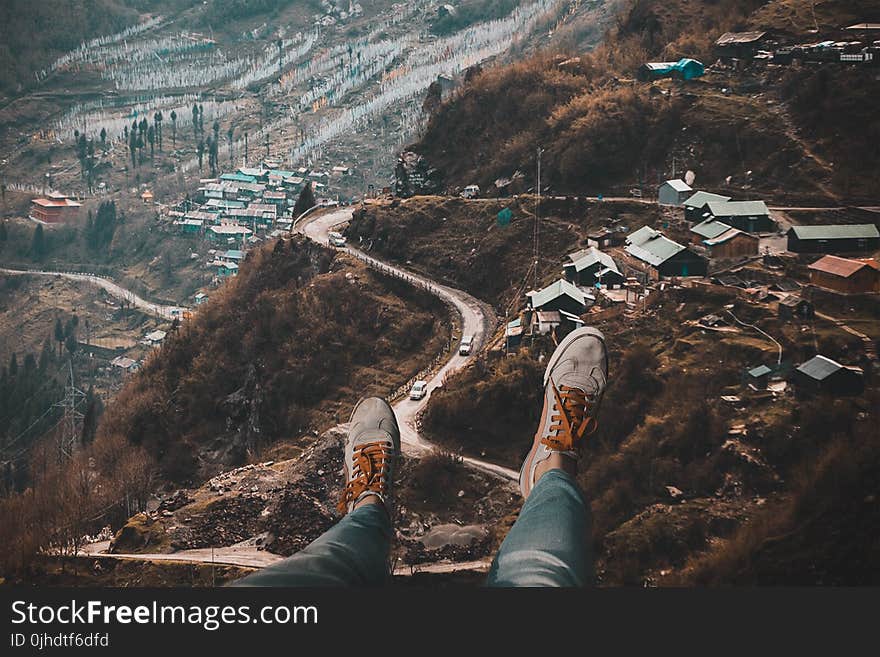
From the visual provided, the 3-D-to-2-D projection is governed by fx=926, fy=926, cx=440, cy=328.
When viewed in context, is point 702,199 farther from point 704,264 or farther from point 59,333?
point 59,333

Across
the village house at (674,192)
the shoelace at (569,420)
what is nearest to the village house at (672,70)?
the village house at (674,192)

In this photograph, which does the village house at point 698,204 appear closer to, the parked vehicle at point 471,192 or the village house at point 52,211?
the parked vehicle at point 471,192

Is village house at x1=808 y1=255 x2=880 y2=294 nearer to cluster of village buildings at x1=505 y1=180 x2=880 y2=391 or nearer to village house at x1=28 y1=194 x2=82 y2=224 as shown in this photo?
cluster of village buildings at x1=505 y1=180 x2=880 y2=391

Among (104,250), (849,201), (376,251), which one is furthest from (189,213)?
(849,201)

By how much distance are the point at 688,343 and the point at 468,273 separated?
24.7 ft

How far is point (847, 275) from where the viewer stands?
13.0 m

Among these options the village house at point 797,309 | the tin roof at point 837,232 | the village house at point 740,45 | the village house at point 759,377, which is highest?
the village house at point 740,45

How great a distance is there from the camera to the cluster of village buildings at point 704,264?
44.0ft

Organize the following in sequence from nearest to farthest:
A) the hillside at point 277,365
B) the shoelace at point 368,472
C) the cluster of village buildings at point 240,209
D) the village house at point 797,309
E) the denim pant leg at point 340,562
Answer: the denim pant leg at point 340,562, the shoelace at point 368,472, the village house at point 797,309, the hillside at point 277,365, the cluster of village buildings at point 240,209

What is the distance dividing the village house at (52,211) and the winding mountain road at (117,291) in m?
4.67

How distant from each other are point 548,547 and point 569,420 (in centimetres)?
Answer: 273

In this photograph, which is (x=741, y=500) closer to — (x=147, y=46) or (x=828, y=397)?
(x=828, y=397)

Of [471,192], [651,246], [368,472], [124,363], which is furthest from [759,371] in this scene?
[124,363]

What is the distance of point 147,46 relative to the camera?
74.8 meters
